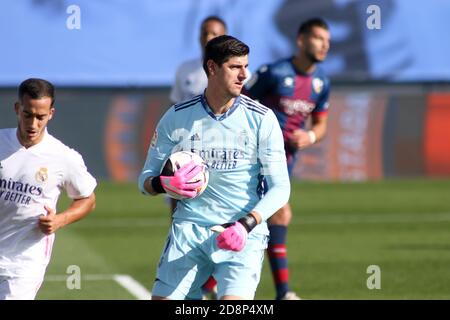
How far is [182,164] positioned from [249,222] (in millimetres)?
561

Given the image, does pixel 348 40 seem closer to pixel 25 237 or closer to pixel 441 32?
pixel 441 32

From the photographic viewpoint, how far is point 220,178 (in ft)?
25.4

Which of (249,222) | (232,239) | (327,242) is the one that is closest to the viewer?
(232,239)

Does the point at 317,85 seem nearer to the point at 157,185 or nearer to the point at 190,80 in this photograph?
the point at 190,80

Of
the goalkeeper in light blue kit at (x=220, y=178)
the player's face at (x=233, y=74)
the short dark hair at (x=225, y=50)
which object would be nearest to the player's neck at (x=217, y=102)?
the goalkeeper in light blue kit at (x=220, y=178)

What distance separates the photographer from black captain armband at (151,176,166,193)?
7574 mm

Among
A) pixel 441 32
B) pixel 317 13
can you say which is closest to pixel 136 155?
pixel 317 13

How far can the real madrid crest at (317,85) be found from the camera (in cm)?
1168

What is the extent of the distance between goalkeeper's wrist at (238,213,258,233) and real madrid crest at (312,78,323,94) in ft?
14.4
